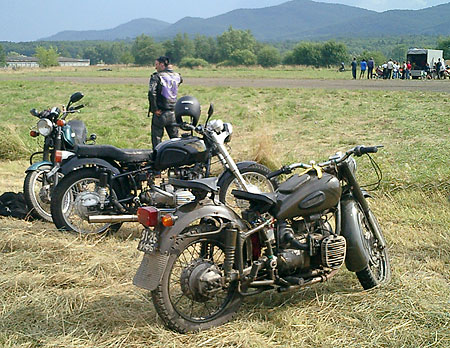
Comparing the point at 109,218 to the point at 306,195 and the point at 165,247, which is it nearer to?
the point at 165,247

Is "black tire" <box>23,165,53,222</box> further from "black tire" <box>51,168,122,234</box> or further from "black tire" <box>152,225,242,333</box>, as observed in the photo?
"black tire" <box>152,225,242,333</box>

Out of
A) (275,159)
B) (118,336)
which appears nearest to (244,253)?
(118,336)

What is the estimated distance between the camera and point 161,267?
140 inches

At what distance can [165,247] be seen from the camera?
3580mm

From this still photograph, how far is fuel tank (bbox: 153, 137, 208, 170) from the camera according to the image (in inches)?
241

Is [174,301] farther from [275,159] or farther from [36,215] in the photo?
[275,159]

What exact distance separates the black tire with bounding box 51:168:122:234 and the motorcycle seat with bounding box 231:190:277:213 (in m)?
2.46

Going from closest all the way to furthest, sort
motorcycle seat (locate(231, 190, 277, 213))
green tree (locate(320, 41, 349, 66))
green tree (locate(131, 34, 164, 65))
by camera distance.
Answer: motorcycle seat (locate(231, 190, 277, 213)) < green tree (locate(320, 41, 349, 66)) < green tree (locate(131, 34, 164, 65))

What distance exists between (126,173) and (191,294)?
272 cm

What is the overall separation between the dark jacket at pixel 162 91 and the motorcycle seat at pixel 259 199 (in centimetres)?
547

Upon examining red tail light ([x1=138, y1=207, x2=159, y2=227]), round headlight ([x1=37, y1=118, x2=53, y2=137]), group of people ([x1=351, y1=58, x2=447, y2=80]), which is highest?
round headlight ([x1=37, y1=118, x2=53, y2=137])

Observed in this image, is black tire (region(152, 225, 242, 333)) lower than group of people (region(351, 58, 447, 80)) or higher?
higher

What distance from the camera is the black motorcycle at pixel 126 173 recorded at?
5.96 meters

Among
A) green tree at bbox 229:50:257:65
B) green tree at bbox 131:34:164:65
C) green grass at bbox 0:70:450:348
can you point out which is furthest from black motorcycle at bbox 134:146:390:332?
green tree at bbox 131:34:164:65
